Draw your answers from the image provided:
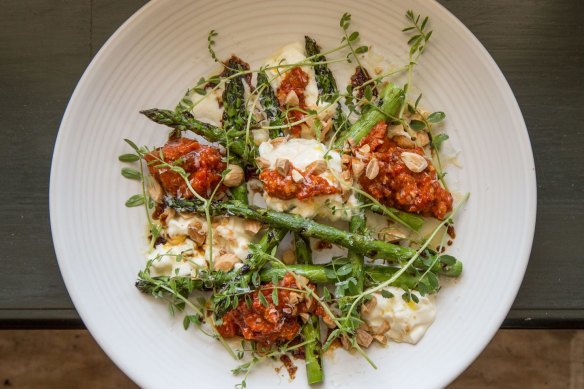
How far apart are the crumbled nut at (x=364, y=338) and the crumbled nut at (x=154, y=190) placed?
783mm

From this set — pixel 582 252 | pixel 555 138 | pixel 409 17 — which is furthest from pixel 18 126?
pixel 582 252

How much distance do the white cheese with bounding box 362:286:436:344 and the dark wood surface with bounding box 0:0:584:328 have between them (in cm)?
35

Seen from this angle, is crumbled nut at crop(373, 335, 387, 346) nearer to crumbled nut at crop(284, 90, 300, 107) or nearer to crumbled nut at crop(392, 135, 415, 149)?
crumbled nut at crop(392, 135, 415, 149)

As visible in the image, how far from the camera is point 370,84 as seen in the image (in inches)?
81.2

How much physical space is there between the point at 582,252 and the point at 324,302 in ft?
3.08

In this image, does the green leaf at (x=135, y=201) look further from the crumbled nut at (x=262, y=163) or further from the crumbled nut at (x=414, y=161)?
the crumbled nut at (x=414, y=161)

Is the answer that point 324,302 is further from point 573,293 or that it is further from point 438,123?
point 573,293

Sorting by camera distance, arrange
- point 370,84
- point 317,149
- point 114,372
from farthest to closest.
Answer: point 114,372
point 370,84
point 317,149

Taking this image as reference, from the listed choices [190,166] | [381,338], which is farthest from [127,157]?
[381,338]

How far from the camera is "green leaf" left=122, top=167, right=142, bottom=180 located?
2016 millimetres

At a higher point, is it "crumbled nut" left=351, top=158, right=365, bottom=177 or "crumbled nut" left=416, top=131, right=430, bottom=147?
"crumbled nut" left=416, top=131, right=430, bottom=147

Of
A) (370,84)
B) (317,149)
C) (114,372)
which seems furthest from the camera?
(114,372)

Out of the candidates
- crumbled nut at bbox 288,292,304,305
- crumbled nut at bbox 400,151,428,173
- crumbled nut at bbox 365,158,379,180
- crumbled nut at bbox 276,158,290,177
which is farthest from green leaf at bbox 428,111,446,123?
crumbled nut at bbox 288,292,304,305

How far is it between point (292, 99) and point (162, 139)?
46cm
